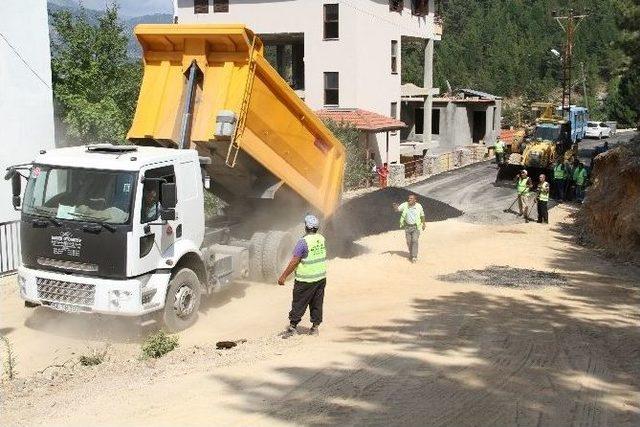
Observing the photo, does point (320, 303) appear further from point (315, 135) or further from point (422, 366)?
point (315, 135)

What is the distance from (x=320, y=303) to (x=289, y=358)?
1.39m

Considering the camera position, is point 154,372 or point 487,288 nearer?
point 154,372

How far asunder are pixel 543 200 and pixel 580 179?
5209 millimetres

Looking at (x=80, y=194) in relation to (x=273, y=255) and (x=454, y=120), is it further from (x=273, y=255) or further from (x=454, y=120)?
(x=454, y=120)

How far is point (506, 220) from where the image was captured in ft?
68.5

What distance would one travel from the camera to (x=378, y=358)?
8141 mm

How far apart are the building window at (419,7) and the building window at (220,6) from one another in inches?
393

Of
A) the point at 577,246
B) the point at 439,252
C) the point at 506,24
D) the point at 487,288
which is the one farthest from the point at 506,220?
the point at 506,24

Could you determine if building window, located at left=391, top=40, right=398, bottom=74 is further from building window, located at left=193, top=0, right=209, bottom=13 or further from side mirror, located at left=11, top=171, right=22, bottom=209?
side mirror, located at left=11, top=171, right=22, bottom=209

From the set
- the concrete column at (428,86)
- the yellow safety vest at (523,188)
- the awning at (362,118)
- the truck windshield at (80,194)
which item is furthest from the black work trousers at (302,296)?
the concrete column at (428,86)

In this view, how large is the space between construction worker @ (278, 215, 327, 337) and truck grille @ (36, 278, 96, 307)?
2442 mm

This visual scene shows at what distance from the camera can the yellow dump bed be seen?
10.8 meters

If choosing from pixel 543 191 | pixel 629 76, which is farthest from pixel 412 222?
pixel 629 76

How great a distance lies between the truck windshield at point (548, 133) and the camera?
97.9 ft
